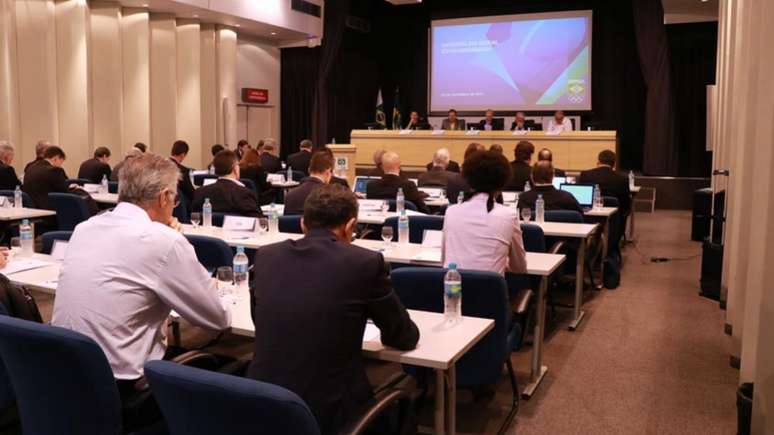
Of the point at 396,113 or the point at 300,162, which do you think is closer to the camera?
the point at 300,162

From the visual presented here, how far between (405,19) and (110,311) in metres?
14.9

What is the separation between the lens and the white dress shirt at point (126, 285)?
2377 millimetres

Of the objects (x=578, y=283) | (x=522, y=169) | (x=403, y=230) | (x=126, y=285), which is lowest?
(x=578, y=283)

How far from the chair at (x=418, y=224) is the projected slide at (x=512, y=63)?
31.4ft

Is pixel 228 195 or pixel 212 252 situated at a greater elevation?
pixel 228 195

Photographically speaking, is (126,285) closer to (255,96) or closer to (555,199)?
(555,199)

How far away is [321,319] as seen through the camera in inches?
84.4

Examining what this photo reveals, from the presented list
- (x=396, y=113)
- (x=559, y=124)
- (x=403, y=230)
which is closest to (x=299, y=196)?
(x=403, y=230)

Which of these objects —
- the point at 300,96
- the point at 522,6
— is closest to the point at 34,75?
the point at 300,96

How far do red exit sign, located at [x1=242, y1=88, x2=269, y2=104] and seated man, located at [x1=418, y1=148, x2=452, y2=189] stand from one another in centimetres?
767

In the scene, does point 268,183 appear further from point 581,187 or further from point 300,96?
point 300,96

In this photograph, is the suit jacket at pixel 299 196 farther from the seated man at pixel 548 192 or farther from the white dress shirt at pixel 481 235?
the white dress shirt at pixel 481 235

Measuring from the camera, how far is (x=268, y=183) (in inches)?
354

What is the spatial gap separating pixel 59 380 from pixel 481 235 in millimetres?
2136
